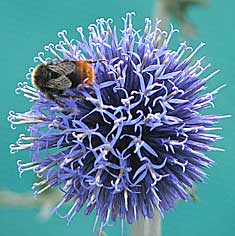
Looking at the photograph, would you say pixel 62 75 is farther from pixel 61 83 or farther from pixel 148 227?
pixel 148 227

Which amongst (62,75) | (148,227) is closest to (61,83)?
(62,75)

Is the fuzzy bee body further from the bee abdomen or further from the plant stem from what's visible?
the plant stem

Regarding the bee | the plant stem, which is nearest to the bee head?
the bee

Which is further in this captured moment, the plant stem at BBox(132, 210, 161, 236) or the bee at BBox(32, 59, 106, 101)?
the plant stem at BBox(132, 210, 161, 236)

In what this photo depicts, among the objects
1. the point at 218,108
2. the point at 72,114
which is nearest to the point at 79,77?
the point at 72,114

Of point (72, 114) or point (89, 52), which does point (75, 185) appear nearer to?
point (72, 114)

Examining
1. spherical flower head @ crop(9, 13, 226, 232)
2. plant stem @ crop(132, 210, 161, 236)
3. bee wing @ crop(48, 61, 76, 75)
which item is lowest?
plant stem @ crop(132, 210, 161, 236)
